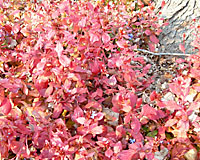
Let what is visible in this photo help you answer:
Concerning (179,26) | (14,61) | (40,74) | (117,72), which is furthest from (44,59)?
(179,26)

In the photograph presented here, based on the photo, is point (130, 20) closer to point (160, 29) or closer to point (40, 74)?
point (160, 29)

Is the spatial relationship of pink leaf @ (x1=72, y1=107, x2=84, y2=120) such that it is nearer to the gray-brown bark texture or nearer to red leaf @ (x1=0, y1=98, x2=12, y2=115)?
red leaf @ (x1=0, y1=98, x2=12, y2=115)

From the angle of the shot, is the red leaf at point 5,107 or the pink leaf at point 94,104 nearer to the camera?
the red leaf at point 5,107

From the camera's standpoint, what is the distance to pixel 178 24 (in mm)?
2211

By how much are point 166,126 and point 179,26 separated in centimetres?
121

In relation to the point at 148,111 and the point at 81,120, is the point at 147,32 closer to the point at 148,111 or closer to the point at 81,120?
the point at 148,111

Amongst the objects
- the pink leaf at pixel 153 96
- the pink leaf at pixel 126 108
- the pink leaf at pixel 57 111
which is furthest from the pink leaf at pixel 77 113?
the pink leaf at pixel 153 96

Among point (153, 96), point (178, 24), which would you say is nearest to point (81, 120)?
point (153, 96)

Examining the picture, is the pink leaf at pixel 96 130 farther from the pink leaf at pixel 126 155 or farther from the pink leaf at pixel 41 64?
the pink leaf at pixel 41 64

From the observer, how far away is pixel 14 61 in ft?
6.09

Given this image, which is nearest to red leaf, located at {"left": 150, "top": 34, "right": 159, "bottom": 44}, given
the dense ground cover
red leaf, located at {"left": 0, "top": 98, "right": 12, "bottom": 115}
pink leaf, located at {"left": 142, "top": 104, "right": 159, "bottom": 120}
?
the dense ground cover

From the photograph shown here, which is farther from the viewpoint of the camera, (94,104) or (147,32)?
(147,32)

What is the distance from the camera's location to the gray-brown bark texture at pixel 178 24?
2.15m

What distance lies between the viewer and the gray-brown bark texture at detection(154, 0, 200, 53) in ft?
7.06
